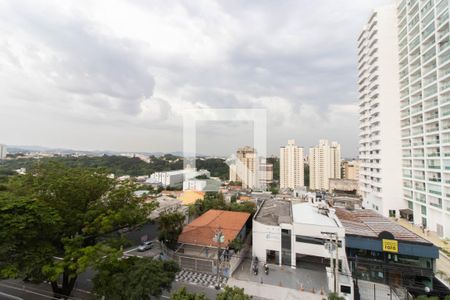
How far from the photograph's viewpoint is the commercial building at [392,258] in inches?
396

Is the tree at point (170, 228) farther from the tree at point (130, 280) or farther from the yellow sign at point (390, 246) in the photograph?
the yellow sign at point (390, 246)

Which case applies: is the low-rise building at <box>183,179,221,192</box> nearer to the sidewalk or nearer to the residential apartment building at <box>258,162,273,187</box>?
the residential apartment building at <box>258,162,273,187</box>

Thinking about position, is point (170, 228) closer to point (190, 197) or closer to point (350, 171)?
point (190, 197)

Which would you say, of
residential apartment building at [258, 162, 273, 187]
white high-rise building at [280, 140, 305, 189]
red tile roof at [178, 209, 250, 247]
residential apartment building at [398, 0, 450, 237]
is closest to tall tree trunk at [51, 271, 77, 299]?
red tile roof at [178, 209, 250, 247]

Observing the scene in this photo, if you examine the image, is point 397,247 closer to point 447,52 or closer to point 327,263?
point 327,263

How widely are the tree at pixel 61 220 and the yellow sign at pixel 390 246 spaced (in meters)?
10.9

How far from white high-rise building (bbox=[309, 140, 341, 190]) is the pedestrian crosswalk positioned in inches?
1483

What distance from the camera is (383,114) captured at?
21.9m

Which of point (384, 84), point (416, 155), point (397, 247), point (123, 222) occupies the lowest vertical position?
point (397, 247)

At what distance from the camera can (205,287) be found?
937 centimetres

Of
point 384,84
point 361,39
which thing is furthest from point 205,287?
point 361,39

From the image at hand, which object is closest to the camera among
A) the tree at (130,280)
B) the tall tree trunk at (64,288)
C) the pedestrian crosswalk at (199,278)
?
the tree at (130,280)

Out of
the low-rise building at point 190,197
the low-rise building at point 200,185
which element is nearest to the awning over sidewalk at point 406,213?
the low-rise building at point 190,197

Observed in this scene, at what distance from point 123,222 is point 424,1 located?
26.5 m
